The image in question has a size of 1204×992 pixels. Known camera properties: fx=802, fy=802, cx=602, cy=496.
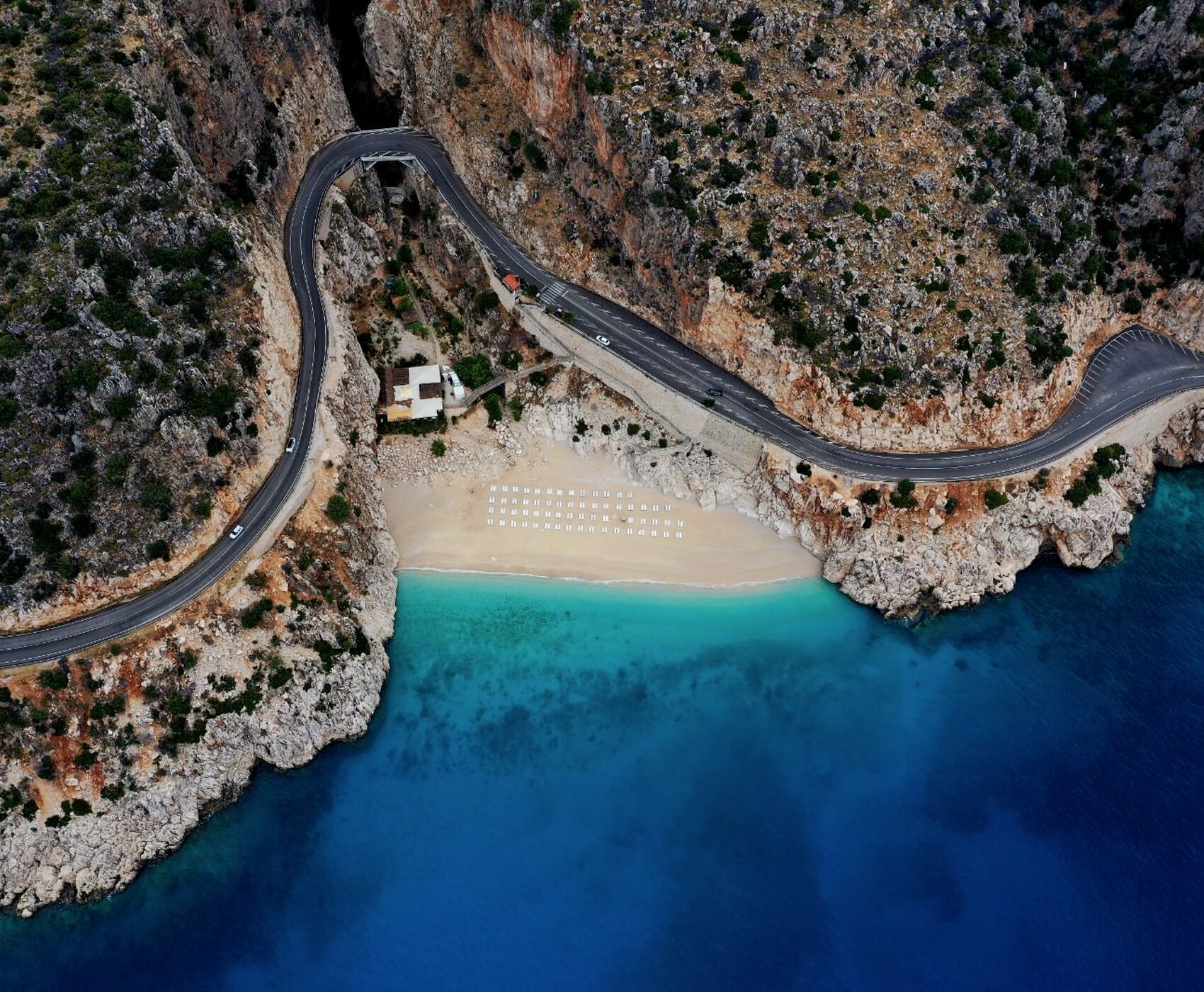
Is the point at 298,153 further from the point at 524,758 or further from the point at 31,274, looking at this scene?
the point at 524,758

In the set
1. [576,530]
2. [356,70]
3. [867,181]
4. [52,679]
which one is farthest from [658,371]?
[52,679]

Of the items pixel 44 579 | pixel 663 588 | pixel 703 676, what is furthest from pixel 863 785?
pixel 44 579

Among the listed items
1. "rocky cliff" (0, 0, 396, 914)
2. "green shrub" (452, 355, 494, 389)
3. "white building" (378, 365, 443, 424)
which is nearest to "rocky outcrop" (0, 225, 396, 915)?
"rocky cliff" (0, 0, 396, 914)

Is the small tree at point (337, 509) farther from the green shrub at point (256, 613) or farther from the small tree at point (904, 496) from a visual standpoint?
the small tree at point (904, 496)

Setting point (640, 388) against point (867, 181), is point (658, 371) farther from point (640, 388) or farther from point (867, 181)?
point (867, 181)

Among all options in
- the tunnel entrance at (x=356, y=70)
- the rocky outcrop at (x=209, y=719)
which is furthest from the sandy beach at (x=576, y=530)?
the tunnel entrance at (x=356, y=70)

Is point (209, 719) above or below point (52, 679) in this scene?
below

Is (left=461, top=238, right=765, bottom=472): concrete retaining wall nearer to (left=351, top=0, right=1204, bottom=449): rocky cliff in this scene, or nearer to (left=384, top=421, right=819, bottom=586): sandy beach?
(left=351, top=0, right=1204, bottom=449): rocky cliff

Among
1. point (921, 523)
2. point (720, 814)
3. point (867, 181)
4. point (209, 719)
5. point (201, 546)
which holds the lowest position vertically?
point (720, 814)
